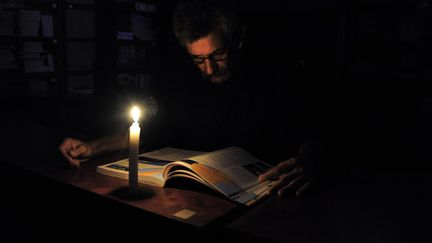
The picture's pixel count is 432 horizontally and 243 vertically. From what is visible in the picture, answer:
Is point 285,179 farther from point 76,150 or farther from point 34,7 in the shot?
point 34,7

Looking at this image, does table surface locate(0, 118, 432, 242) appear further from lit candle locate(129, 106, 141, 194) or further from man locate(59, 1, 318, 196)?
man locate(59, 1, 318, 196)

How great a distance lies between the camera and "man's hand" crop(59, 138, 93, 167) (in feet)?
3.72

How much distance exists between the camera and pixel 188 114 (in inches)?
61.9

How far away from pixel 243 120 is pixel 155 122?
1.21 ft

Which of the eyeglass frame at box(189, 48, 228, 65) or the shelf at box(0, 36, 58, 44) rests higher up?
the shelf at box(0, 36, 58, 44)

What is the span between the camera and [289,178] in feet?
2.87

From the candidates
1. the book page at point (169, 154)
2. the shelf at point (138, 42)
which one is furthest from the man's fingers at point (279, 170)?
the shelf at point (138, 42)

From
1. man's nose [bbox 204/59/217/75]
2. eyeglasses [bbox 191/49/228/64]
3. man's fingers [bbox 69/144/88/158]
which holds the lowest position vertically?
man's fingers [bbox 69/144/88/158]

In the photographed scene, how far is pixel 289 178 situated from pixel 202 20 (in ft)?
2.03

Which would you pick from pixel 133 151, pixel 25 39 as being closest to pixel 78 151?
pixel 133 151

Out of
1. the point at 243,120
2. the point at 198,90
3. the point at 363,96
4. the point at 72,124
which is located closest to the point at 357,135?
the point at 243,120

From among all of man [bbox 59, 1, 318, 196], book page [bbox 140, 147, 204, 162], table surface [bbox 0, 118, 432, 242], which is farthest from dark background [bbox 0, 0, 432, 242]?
book page [bbox 140, 147, 204, 162]

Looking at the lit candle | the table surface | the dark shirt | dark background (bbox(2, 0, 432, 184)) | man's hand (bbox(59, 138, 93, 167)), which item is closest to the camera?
the table surface

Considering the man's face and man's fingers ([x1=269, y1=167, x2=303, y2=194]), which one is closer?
man's fingers ([x1=269, y1=167, x2=303, y2=194])
